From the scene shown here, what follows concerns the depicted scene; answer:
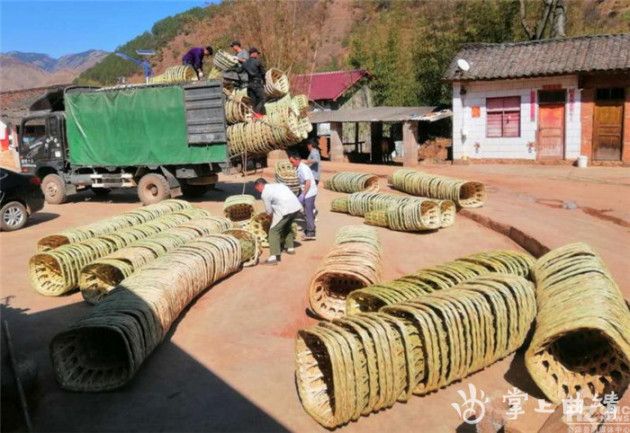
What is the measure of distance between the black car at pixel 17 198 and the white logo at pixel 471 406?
1092 centimetres

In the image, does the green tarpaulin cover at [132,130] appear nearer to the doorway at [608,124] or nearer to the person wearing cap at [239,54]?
the person wearing cap at [239,54]

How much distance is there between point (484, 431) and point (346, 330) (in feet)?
4.43

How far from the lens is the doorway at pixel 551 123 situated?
2045cm

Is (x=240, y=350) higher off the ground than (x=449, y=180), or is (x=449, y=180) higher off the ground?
(x=449, y=180)

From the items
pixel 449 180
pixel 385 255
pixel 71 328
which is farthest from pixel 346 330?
pixel 449 180

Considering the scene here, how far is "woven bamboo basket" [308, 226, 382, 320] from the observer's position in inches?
255

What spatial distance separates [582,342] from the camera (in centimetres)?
507

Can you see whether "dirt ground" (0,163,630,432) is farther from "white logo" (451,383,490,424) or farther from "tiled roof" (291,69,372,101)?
"tiled roof" (291,69,372,101)

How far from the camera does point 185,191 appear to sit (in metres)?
15.2

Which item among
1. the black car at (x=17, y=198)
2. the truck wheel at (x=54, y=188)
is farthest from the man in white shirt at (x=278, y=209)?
the truck wheel at (x=54, y=188)

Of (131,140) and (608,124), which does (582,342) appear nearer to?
(131,140)

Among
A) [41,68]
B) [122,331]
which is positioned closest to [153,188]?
[122,331]

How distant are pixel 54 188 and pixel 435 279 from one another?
1266 centimetres

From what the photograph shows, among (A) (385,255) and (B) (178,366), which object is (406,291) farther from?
(A) (385,255)
